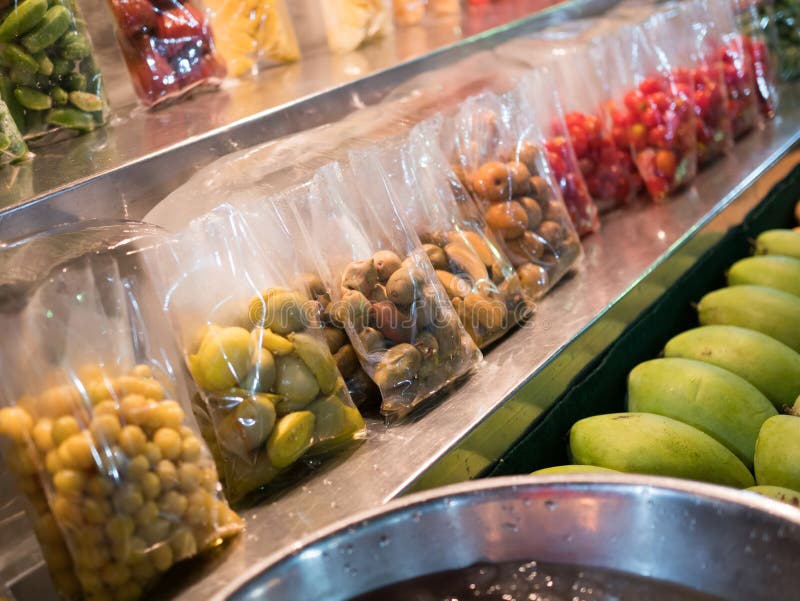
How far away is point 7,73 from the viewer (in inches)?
52.0

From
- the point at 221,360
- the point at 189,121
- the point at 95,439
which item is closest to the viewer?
the point at 95,439

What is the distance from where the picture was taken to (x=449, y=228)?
1.50 metres

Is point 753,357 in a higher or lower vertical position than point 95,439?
lower

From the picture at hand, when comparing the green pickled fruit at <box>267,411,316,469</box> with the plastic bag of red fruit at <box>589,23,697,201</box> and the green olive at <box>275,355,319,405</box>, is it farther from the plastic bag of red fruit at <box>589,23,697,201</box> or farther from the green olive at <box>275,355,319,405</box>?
the plastic bag of red fruit at <box>589,23,697,201</box>

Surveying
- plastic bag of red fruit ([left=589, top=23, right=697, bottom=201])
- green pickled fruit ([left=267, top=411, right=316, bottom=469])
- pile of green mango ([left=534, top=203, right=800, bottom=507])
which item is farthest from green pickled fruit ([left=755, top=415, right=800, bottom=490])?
plastic bag of red fruit ([left=589, top=23, right=697, bottom=201])

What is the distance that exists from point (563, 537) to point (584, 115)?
1.38m

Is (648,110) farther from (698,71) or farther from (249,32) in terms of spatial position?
(249,32)

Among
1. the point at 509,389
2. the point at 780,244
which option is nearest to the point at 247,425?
the point at 509,389

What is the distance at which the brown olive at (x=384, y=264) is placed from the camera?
1.30 metres

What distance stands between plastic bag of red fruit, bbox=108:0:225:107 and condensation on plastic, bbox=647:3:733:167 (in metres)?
1.24

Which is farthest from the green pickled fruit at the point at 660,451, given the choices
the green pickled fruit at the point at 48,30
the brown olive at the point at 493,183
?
the green pickled fruit at the point at 48,30

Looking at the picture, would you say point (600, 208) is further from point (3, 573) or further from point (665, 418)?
point (3, 573)

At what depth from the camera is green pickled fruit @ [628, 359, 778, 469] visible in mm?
1366

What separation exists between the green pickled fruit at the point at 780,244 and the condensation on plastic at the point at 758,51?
2.55 feet
